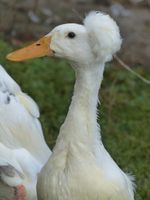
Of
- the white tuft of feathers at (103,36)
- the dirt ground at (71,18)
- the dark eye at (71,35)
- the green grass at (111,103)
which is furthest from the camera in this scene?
the dirt ground at (71,18)

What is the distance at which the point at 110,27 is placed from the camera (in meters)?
4.21

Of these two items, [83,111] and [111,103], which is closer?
[83,111]

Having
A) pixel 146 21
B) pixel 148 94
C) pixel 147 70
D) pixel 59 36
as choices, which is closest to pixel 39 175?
pixel 59 36

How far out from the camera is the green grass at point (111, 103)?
6.56m

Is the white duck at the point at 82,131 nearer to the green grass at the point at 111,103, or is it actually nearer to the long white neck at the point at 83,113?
the long white neck at the point at 83,113

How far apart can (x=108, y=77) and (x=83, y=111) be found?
3624 mm

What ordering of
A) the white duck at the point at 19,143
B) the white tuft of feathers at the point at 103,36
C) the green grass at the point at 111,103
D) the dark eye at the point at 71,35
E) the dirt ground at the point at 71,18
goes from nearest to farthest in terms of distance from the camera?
1. the white tuft of feathers at the point at 103,36
2. the dark eye at the point at 71,35
3. the white duck at the point at 19,143
4. the green grass at the point at 111,103
5. the dirt ground at the point at 71,18

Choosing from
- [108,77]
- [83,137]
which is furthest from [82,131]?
[108,77]

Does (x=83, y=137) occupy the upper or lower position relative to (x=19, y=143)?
upper

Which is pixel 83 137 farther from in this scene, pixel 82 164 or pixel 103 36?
pixel 103 36

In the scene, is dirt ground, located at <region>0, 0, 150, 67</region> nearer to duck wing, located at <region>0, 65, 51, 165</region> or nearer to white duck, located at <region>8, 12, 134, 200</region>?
duck wing, located at <region>0, 65, 51, 165</region>

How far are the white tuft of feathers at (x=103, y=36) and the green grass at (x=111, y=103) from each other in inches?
78.4

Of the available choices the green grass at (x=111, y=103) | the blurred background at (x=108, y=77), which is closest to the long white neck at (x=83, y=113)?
the blurred background at (x=108, y=77)

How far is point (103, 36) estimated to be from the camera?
4.17 m
